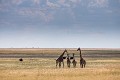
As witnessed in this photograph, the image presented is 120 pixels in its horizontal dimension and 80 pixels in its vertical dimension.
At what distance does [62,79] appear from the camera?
3061cm

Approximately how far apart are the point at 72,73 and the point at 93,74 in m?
2.23

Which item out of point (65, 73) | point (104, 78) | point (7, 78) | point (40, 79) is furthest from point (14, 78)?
point (104, 78)

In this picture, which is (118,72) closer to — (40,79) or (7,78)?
(40,79)

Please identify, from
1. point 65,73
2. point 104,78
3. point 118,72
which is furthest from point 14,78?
point 118,72

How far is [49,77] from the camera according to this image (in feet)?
105

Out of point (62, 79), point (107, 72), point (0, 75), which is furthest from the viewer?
point (107, 72)

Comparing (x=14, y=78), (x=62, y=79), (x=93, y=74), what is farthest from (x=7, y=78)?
(x=93, y=74)

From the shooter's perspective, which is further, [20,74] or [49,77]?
[20,74]

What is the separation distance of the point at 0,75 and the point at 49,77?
5.05m

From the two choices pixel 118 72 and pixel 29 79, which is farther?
pixel 118 72

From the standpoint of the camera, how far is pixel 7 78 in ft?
104

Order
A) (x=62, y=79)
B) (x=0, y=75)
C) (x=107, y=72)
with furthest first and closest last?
1. (x=107, y=72)
2. (x=0, y=75)
3. (x=62, y=79)

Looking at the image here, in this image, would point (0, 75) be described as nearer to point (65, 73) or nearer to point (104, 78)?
point (65, 73)

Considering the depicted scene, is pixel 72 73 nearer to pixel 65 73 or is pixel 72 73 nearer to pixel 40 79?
pixel 65 73
